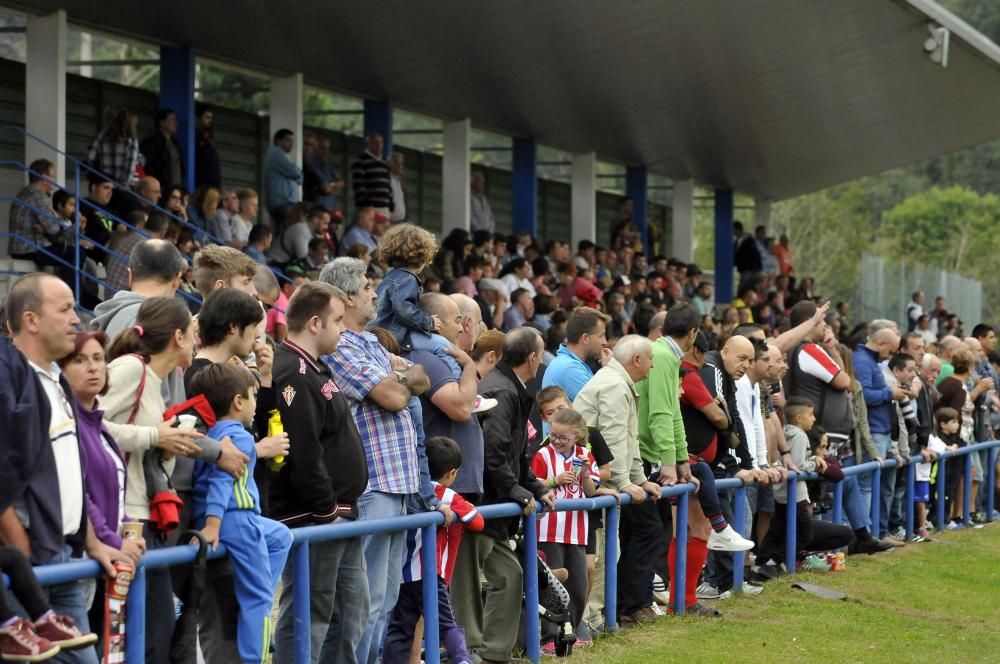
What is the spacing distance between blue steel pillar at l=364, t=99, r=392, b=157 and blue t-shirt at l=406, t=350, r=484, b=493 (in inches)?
521

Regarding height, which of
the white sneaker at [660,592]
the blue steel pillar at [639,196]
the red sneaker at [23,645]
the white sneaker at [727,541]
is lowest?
the white sneaker at [660,592]

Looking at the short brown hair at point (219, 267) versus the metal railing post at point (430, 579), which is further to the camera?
the metal railing post at point (430, 579)

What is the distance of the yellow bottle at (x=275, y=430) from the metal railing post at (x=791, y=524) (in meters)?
6.45

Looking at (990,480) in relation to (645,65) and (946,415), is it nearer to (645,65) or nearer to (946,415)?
(946,415)

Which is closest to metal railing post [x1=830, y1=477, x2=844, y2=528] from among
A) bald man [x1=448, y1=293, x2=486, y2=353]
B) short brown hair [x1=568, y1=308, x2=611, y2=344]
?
short brown hair [x1=568, y1=308, x2=611, y2=344]

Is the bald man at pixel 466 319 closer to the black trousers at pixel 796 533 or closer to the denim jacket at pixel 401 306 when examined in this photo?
the denim jacket at pixel 401 306

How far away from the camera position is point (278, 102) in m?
19.2

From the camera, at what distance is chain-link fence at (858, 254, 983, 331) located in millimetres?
34906

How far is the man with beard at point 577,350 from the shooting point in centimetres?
992

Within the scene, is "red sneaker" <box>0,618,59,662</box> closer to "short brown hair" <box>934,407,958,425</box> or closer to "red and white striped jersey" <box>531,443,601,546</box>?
"red and white striped jersey" <box>531,443,601,546</box>

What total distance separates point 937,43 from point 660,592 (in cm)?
1285

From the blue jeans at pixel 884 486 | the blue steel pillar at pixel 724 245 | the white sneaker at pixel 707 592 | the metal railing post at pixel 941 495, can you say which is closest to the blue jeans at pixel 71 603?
the white sneaker at pixel 707 592

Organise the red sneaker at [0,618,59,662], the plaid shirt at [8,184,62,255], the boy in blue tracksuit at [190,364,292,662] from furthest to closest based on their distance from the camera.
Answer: the plaid shirt at [8,184,62,255] → the boy in blue tracksuit at [190,364,292,662] → the red sneaker at [0,618,59,662]

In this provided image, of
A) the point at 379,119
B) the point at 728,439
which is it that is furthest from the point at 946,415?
the point at 379,119
